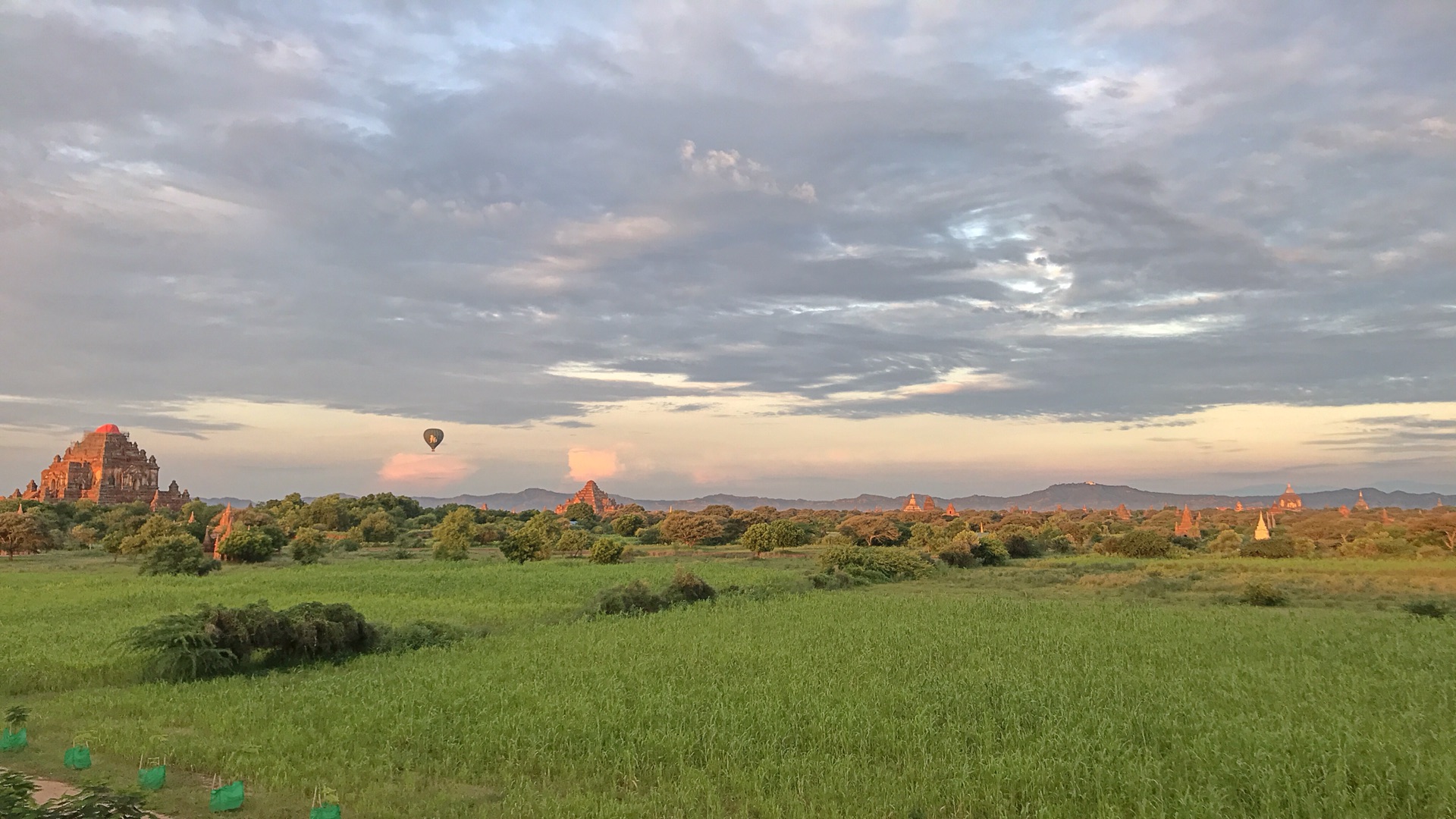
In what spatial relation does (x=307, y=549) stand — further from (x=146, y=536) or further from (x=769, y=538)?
(x=769, y=538)

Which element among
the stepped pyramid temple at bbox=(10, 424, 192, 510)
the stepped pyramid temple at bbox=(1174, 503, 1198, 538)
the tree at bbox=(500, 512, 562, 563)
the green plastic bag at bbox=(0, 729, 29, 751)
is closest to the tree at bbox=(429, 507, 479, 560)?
the tree at bbox=(500, 512, 562, 563)

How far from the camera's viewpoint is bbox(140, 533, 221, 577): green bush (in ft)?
139

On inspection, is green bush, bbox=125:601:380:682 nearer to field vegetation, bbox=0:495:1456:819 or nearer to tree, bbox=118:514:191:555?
field vegetation, bbox=0:495:1456:819

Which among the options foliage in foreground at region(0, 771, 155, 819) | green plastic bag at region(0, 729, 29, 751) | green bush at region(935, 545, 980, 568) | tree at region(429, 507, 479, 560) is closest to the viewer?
foliage in foreground at region(0, 771, 155, 819)

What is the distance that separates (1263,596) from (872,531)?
45.5 meters

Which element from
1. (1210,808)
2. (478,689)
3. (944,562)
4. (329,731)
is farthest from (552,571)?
(1210,808)

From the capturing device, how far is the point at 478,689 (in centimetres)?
1578

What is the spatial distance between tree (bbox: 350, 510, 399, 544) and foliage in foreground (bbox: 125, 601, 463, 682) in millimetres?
58814

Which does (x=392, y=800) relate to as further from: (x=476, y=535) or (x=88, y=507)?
(x=88, y=507)

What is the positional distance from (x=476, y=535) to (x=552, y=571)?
3661 centimetres

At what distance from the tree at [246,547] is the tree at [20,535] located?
57.7ft

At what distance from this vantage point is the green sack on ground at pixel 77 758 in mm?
10922

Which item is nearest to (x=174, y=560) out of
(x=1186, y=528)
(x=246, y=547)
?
(x=246, y=547)

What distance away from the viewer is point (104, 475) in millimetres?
142250
